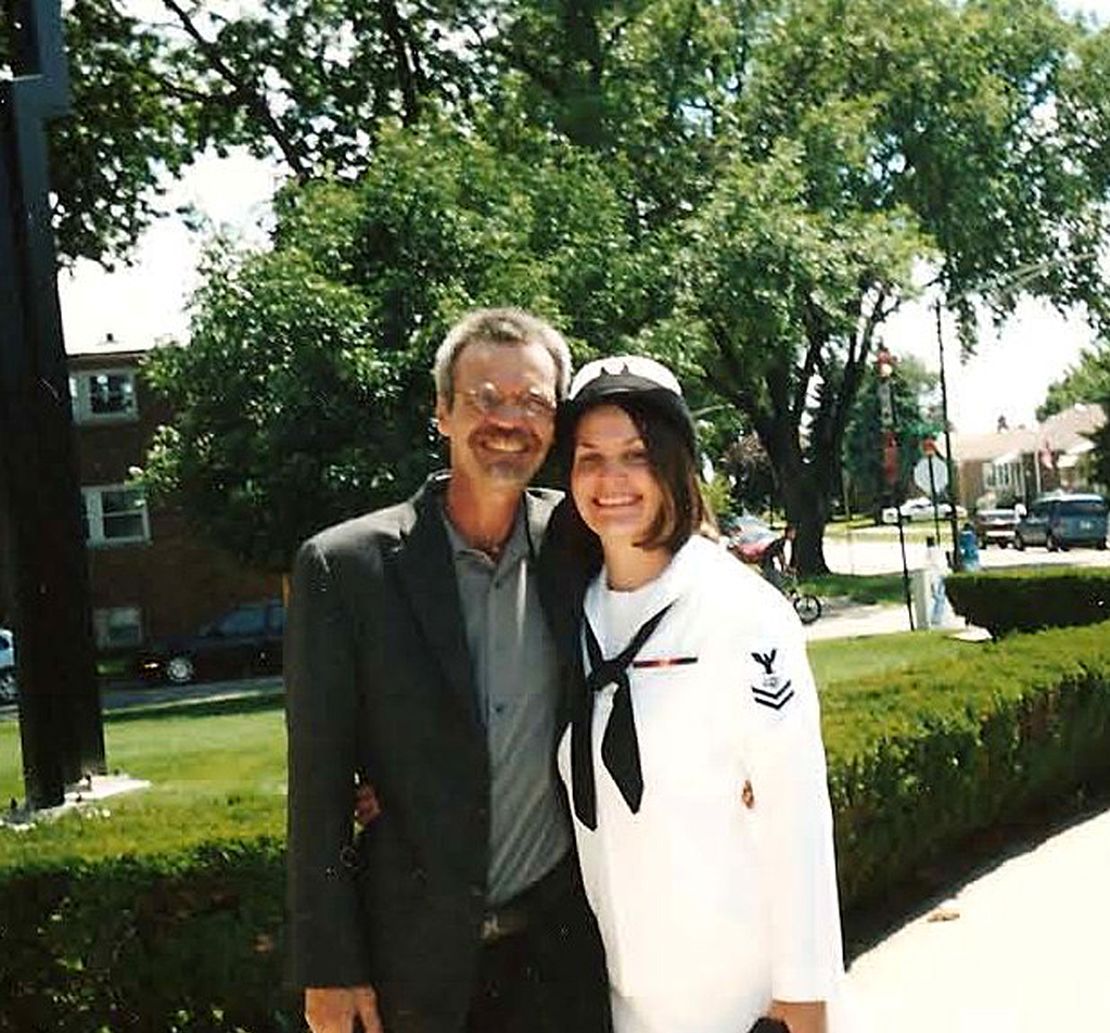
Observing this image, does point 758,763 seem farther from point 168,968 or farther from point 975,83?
point 975,83

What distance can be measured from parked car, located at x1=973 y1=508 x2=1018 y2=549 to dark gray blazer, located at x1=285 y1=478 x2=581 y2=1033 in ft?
166

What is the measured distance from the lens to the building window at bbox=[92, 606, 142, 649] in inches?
1380

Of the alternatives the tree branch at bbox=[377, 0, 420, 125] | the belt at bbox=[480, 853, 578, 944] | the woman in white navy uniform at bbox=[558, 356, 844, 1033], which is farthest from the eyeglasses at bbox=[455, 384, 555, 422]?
the tree branch at bbox=[377, 0, 420, 125]

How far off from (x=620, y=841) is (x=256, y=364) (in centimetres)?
1756

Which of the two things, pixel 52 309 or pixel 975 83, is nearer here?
pixel 52 309

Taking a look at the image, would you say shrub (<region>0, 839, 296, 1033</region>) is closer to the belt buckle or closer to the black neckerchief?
the belt buckle

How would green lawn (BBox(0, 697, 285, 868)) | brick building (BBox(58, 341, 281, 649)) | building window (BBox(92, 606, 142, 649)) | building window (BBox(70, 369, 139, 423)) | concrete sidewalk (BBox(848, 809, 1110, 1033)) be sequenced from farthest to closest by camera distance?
building window (BBox(92, 606, 142, 649))
brick building (BBox(58, 341, 281, 649))
building window (BBox(70, 369, 139, 423))
concrete sidewalk (BBox(848, 809, 1110, 1033))
green lawn (BBox(0, 697, 285, 868))

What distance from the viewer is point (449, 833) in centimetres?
244

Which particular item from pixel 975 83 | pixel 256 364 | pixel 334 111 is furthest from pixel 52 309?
pixel 975 83

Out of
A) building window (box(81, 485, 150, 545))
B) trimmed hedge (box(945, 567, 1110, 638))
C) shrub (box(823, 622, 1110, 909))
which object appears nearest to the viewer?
shrub (box(823, 622, 1110, 909))

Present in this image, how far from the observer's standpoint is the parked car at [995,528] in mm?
51438

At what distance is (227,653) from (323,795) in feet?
89.7

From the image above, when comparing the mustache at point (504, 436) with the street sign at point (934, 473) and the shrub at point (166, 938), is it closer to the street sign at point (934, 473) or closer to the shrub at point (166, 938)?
the shrub at point (166, 938)

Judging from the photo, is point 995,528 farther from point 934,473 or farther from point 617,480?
point 617,480
